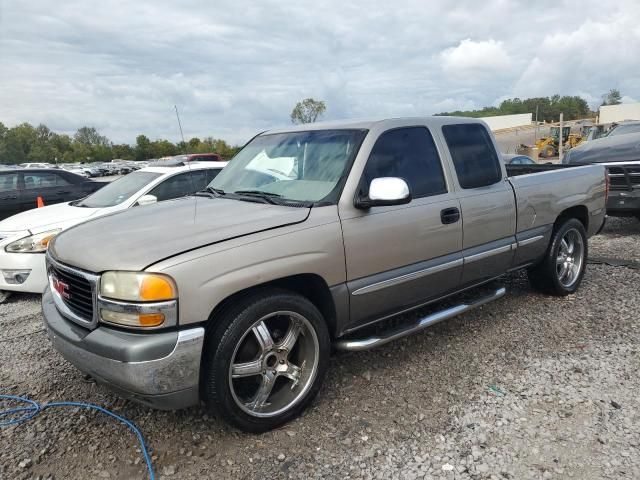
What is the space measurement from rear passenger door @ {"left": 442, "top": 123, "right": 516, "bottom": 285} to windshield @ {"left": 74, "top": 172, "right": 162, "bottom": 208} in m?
4.23

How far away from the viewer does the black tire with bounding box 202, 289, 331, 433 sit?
260 centimetres

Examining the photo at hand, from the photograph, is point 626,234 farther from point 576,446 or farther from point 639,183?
point 576,446

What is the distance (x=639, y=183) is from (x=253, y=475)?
25.4 feet

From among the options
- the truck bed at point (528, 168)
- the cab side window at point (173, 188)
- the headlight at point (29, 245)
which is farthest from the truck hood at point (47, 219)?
the truck bed at point (528, 168)

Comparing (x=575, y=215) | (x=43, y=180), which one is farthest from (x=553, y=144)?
(x=43, y=180)

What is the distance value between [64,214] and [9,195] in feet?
11.2

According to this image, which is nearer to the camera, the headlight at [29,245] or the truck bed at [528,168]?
the headlight at [29,245]

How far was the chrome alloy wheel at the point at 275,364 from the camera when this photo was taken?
2.81 meters

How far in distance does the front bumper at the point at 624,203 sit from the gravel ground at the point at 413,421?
4247mm

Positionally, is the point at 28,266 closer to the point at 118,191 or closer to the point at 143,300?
the point at 118,191

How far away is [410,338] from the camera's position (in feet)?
13.6

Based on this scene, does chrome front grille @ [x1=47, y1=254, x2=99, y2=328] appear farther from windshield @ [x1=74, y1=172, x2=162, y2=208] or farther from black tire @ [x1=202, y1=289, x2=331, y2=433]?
windshield @ [x1=74, y1=172, x2=162, y2=208]

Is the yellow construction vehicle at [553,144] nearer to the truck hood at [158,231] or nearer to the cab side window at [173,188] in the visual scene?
the cab side window at [173,188]

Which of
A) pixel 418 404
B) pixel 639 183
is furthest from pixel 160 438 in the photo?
pixel 639 183
